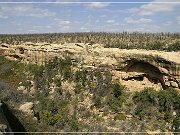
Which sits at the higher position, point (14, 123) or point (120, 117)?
point (14, 123)

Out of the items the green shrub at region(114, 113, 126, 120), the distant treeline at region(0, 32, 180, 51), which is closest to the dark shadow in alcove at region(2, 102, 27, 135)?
the green shrub at region(114, 113, 126, 120)

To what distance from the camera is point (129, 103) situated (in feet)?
99.0

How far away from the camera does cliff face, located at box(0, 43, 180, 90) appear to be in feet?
101

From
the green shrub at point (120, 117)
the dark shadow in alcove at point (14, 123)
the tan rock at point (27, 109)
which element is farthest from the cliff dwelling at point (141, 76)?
the dark shadow in alcove at point (14, 123)

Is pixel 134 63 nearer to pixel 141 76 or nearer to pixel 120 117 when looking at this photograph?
pixel 141 76

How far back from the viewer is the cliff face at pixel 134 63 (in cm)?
3088

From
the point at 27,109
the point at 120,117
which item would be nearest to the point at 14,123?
the point at 27,109

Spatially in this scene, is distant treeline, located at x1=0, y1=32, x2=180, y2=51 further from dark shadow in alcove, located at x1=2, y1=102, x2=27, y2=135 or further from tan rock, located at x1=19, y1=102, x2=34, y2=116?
dark shadow in alcove, located at x1=2, y1=102, x2=27, y2=135

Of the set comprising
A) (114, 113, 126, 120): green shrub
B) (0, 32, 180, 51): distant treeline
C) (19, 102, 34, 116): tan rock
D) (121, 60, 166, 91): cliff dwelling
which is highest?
(0, 32, 180, 51): distant treeline

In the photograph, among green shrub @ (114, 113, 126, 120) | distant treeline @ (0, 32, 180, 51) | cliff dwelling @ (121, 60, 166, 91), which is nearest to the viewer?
green shrub @ (114, 113, 126, 120)

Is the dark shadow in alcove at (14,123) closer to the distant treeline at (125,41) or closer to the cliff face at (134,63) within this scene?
the cliff face at (134,63)

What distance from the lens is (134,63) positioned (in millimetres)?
34375

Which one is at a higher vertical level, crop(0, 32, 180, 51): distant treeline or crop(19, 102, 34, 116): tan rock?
crop(0, 32, 180, 51): distant treeline

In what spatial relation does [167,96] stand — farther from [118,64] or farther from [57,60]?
[57,60]
